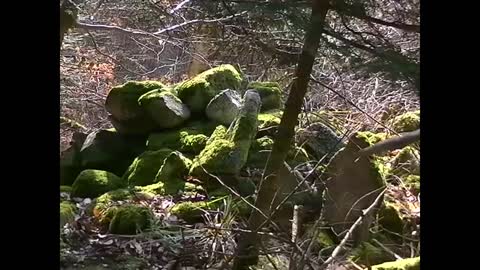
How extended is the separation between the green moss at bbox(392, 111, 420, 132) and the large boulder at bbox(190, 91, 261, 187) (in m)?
0.24

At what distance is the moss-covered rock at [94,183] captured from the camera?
35.5 inches

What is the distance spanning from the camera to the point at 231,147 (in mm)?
996

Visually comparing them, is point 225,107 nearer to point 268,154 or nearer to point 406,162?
point 268,154

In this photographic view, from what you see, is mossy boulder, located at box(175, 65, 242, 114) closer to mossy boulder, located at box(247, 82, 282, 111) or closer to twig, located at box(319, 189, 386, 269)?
mossy boulder, located at box(247, 82, 282, 111)

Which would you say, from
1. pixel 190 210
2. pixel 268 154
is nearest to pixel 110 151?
pixel 190 210

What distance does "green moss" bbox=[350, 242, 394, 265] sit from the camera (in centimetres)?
95

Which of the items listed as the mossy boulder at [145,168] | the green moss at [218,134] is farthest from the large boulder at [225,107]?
the mossy boulder at [145,168]

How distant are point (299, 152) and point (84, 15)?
451mm

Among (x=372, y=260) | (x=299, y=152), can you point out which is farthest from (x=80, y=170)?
(x=372, y=260)
